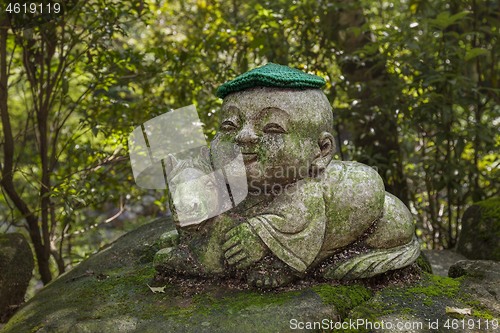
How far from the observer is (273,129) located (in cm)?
247

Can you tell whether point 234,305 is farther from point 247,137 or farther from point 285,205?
point 247,137

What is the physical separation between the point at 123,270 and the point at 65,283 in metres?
0.42

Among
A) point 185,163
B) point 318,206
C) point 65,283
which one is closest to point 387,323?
point 318,206

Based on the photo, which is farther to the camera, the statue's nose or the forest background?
the forest background

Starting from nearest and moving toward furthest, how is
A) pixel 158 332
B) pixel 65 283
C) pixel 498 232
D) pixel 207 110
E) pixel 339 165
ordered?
pixel 158 332
pixel 339 165
pixel 65 283
pixel 498 232
pixel 207 110

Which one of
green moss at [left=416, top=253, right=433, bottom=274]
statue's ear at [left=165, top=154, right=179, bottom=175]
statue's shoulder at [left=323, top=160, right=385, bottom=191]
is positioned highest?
statue's ear at [left=165, top=154, right=179, bottom=175]

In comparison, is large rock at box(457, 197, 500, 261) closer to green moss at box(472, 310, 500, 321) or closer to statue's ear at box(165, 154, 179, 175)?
green moss at box(472, 310, 500, 321)

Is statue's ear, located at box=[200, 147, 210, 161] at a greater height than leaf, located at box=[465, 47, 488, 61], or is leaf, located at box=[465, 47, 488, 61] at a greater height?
leaf, located at box=[465, 47, 488, 61]

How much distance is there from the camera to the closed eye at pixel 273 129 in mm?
2463

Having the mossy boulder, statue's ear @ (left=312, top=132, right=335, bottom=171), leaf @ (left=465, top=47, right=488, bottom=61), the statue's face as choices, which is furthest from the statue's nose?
leaf @ (left=465, top=47, right=488, bottom=61)

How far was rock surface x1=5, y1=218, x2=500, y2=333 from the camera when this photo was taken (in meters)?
2.14

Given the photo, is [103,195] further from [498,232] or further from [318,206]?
[498,232]

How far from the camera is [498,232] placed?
3.56 m

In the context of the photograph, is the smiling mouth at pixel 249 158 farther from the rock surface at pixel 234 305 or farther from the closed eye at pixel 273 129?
the rock surface at pixel 234 305
